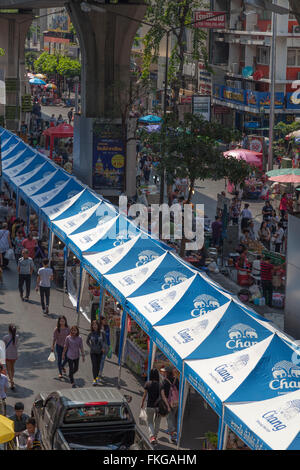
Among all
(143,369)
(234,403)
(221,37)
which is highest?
(221,37)

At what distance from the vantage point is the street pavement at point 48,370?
16156 millimetres

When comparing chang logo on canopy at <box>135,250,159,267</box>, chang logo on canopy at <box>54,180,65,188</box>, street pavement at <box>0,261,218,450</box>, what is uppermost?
chang logo on canopy at <box>54,180,65,188</box>

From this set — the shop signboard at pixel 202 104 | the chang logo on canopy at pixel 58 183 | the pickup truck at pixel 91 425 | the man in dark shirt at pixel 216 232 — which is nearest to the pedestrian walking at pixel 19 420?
the pickup truck at pixel 91 425

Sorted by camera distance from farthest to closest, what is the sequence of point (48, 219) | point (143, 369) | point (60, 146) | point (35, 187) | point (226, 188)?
point (60, 146) → point (226, 188) → point (35, 187) → point (48, 219) → point (143, 369)

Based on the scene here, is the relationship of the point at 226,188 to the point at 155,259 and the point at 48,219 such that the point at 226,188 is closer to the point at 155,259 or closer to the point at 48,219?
the point at 48,219

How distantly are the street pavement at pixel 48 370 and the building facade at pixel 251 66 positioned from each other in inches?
1253

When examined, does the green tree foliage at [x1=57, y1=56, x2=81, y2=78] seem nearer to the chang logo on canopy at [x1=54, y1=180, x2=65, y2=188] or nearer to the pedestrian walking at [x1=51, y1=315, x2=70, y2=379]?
the chang logo on canopy at [x1=54, y1=180, x2=65, y2=188]

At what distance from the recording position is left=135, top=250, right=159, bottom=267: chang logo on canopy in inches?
765

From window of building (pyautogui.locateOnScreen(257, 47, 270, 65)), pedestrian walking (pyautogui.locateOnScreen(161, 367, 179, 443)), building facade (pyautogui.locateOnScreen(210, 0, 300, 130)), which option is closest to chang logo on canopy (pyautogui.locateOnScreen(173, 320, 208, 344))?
pedestrian walking (pyautogui.locateOnScreen(161, 367, 179, 443))

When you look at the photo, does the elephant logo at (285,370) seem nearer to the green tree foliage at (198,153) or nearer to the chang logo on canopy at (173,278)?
the chang logo on canopy at (173,278)

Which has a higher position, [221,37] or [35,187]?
[221,37]

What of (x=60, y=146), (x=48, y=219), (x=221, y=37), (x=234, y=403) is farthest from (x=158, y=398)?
(x=221, y=37)
